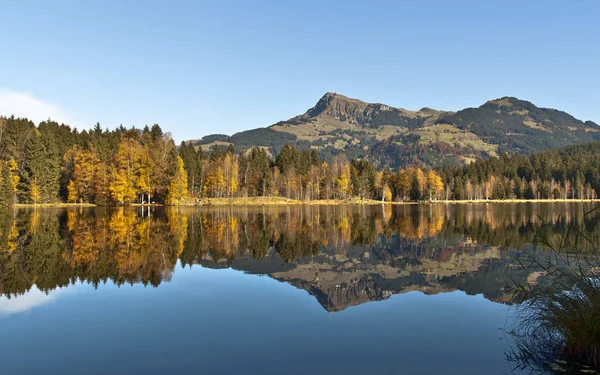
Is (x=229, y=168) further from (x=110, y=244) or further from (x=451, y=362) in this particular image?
(x=451, y=362)

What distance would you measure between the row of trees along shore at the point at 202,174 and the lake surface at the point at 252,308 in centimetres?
6970

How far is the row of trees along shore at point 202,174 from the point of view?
301 ft

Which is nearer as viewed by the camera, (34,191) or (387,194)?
(34,191)

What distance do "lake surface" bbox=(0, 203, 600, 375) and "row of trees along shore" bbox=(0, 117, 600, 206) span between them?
69.7 meters

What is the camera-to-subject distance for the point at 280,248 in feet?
92.5

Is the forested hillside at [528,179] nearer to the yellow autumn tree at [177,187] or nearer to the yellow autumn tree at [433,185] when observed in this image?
the yellow autumn tree at [433,185]

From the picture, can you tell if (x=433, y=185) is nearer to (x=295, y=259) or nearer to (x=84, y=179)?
(x=84, y=179)

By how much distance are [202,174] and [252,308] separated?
4290 inches

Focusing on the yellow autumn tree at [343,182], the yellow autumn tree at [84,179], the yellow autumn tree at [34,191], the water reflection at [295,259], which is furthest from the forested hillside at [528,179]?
the water reflection at [295,259]

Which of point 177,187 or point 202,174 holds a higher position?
point 202,174

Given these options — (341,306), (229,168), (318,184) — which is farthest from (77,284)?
(318,184)

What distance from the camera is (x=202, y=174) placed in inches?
4707

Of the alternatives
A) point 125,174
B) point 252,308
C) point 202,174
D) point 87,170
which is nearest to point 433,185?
point 202,174

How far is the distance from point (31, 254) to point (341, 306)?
59.2 ft
